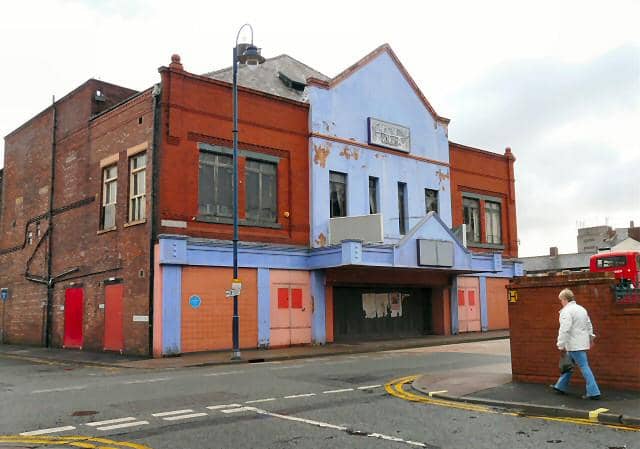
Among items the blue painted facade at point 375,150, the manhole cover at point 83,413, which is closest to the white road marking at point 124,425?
the manhole cover at point 83,413

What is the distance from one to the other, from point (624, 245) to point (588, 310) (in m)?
60.7

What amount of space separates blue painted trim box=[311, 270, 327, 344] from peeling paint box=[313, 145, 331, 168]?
4612mm

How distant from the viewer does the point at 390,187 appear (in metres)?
28.3

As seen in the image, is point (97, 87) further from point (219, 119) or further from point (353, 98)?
point (353, 98)

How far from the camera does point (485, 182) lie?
3425cm

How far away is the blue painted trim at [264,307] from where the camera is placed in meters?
23.2

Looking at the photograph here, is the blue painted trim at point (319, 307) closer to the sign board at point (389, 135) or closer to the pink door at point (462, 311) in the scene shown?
the sign board at point (389, 135)

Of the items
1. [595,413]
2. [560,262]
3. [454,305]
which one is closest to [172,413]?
[595,413]

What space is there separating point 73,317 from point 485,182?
74.1 feet

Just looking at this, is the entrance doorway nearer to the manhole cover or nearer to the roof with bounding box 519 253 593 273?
the manhole cover

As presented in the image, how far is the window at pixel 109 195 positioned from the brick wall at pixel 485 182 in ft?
56.0

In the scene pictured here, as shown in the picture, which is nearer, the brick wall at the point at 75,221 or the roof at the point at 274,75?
the brick wall at the point at 75,221

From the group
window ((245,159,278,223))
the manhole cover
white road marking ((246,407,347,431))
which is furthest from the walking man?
window ((245,159,278,223))

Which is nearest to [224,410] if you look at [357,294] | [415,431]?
[415,431]
